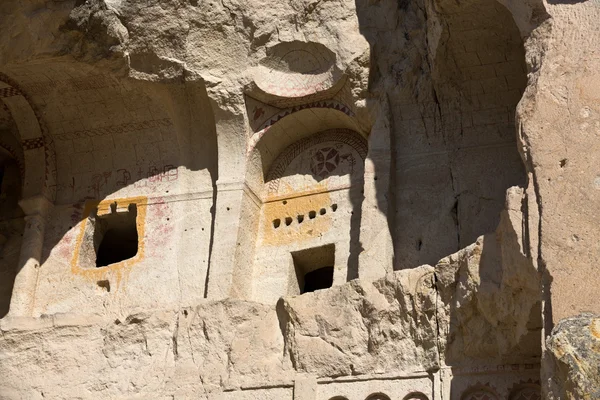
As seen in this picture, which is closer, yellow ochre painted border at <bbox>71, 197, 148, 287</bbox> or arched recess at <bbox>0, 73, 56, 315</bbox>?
yellow ochre painted border at <bbox>71, 197, 148, 287</bbox>

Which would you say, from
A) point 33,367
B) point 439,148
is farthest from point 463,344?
point 33,367

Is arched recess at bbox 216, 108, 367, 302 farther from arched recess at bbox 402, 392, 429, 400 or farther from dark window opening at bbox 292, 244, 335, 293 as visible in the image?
arched recess at bbox 402, 392, 429, 400

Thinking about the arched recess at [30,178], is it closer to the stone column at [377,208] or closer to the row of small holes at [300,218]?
the row of small holes at [300,218]

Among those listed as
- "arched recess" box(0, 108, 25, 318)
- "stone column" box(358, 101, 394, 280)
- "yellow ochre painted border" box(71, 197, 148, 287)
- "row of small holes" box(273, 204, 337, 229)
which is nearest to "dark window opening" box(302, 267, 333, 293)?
"row of small holes" box(273, 204, 337, 229)

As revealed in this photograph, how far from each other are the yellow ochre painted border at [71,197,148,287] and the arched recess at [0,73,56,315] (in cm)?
44

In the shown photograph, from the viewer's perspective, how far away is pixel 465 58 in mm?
11359

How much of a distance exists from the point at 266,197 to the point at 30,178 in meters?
2.71

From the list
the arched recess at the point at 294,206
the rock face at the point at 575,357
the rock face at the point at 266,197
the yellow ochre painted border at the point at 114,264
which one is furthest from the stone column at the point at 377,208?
the rock face at the point at 575,357

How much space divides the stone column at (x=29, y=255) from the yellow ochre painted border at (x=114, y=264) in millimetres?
423

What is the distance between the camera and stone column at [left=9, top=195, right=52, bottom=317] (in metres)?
12.5

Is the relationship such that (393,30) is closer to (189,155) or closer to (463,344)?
(189,155)

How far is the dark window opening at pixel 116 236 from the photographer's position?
511 inches

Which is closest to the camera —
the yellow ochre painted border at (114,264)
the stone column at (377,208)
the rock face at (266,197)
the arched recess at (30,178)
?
the rock face at (266,197)

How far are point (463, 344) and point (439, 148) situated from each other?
8.23ft
